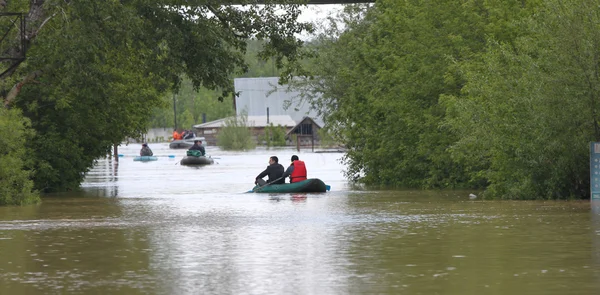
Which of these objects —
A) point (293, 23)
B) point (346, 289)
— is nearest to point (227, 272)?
point (346, 289)

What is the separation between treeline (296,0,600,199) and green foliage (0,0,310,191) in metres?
5.59

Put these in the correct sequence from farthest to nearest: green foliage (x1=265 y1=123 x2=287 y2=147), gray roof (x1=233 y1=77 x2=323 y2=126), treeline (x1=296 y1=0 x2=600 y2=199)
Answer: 1. gray roof (x1=233 y1=77 x2=323 y2=126)
2. green foliage (x1=265 y1=123 x2=287 y2=147)
3. treeline (x1=296 y1=0 x2=600 y2=199)

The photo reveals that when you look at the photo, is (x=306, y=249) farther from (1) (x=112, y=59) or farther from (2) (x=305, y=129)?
(2) (x=305, y=129)

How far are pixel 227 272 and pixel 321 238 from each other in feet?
14.7

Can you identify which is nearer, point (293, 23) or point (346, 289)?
point (346, 289)

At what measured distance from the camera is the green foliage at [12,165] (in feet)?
93.8

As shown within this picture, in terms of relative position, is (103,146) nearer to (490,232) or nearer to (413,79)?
(413,79)

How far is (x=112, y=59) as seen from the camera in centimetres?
3828

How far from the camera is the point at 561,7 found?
26953 mm

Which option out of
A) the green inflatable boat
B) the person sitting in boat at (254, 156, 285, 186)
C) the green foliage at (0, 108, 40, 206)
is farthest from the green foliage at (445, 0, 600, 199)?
the green foliage at (0, 108, 40, 206)

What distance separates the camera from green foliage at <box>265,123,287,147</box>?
465 feet

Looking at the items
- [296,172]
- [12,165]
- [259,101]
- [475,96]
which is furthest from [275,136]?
[12,165]

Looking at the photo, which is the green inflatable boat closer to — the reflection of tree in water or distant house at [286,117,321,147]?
the reflection of tree in water

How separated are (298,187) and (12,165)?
969 cm
